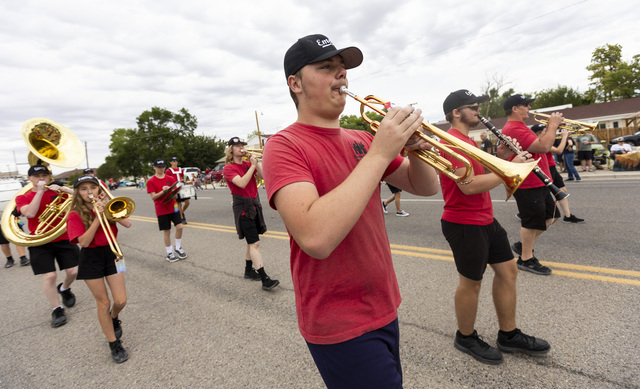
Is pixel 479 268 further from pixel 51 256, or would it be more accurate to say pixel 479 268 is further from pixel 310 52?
pixel 51 256

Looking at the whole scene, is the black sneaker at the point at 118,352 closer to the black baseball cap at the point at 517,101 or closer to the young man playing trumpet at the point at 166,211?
the young man playing trumpet at the point at 166,211

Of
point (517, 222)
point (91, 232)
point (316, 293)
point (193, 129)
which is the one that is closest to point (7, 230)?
point (91, 232)

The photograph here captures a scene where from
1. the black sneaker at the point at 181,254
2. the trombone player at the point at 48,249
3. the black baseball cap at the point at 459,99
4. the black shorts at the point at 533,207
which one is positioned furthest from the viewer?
the black sneaker at the point at 181,254

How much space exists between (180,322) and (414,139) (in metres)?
3.44

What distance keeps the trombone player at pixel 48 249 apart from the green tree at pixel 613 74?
2278 inches

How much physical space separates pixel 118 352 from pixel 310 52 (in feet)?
11.0

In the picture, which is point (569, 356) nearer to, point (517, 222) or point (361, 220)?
point (361, 220)

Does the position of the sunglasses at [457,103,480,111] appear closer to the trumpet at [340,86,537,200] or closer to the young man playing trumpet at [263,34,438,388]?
the trumpet at [340,86,537,200]

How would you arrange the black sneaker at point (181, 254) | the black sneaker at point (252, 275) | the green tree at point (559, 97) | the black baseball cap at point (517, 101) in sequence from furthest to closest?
the green tree at point (559, 97), the black sneaker at point (181, 254), the black sneaker at point (252, 275), the black baseball cap at point (517, 101)

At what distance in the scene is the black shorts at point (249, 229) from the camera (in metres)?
4.71

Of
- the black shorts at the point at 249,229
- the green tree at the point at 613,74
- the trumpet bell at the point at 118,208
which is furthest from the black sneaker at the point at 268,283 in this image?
the green tree at the point at 613,74

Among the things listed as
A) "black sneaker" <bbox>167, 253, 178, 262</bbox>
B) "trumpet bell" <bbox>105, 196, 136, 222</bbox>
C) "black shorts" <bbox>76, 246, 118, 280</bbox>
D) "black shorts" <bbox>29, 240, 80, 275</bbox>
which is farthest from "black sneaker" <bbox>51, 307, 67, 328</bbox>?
Answer: "black sneaker" <bbox>167, 253, 178, 262</bbox>

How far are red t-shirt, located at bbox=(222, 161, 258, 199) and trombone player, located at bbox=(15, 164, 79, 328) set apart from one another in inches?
81.2

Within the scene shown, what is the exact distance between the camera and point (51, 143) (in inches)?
217
